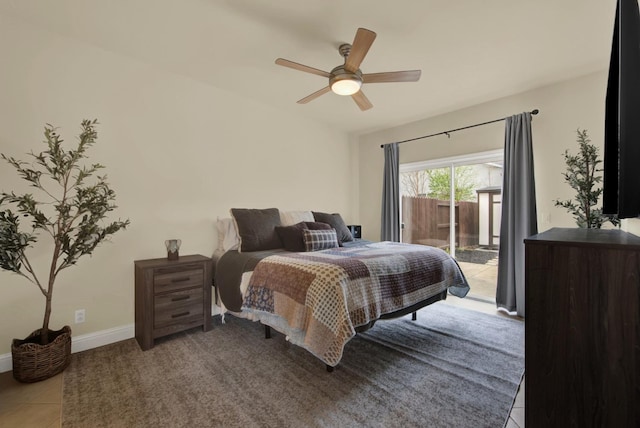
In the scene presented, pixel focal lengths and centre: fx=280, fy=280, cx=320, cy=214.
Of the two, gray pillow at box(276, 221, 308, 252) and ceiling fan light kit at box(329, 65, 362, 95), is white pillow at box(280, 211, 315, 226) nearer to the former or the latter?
gray pillow at box(276, 221, 308, 252)

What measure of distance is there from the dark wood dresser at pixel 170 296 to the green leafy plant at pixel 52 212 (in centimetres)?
51

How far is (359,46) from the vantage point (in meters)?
1.97

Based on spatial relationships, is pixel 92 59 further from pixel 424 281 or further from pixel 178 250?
pixel 424 281

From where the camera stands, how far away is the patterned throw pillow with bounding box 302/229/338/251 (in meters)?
2.99

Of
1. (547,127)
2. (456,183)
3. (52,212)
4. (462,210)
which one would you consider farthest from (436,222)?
(52,212)

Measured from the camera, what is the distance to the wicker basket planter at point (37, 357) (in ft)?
6.28

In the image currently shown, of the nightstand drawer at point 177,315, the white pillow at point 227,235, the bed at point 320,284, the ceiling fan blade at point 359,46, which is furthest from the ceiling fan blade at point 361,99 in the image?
the nightstand drawer at point 177,315

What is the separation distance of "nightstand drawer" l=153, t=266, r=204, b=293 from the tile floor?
33.0 inches

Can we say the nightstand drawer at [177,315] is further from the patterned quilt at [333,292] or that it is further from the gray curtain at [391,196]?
the gray curtain at [391,196]

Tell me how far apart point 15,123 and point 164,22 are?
4.59ft

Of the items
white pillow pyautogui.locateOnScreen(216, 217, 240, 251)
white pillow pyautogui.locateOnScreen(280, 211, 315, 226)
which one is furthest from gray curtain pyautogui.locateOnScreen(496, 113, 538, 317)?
white pillow pyautogui.locateOnScreen(216, 217, 240, 251)

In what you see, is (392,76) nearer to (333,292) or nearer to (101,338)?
(333,292)

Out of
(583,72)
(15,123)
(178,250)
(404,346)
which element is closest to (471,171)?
(583,72)

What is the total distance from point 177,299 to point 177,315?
0.15m
